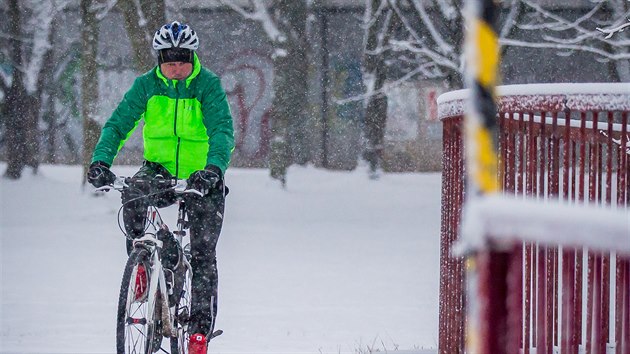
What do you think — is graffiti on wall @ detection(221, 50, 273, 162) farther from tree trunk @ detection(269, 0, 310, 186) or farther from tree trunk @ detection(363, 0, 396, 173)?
tree trunk @ detection(269, 0, 310, 186)

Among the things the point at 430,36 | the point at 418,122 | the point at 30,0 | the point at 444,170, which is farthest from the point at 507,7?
the point at 444,170

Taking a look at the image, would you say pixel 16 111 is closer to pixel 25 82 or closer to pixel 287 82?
pixel 25 82

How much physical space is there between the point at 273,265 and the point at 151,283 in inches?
265

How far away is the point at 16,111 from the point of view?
68.2 feet

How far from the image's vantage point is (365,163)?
71.6 ft

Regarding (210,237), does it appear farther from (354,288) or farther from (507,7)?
(507,7)

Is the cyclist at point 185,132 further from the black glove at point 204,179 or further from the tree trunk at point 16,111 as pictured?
the tree trunk at point 16,111

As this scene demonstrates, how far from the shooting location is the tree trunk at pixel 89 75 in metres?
17.0

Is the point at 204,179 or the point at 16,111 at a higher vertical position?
the point at 16,111

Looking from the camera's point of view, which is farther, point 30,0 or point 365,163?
point 365,163

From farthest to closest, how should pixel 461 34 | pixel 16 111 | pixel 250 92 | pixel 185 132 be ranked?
pixel 250 92 → pixel 16 111 → pixel 461 34 → pixel 185 132

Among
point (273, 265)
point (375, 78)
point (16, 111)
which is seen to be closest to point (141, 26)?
point (16, 111)

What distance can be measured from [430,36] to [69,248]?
8.68 meters

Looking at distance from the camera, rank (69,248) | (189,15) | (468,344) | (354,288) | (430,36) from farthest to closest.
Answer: (189,15), (430,36), (69,248), (354,288), (468,344)
